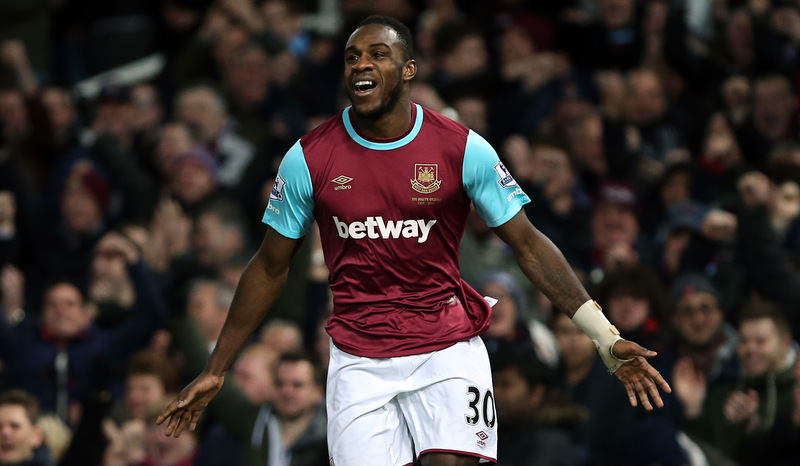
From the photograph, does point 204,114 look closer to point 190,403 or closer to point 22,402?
point 22,402

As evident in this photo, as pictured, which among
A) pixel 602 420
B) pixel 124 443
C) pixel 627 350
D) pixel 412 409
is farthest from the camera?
pixel 124 443

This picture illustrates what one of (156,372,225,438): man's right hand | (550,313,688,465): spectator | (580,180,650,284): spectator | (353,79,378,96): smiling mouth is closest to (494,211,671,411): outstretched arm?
(353,79,378,96): smiling mouth

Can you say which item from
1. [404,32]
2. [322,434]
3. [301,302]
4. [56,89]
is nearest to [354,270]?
[404,32]

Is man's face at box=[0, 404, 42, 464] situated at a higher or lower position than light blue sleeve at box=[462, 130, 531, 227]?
lower

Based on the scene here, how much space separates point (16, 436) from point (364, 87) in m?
3.85

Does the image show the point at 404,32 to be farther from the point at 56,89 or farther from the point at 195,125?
the point at 56,89

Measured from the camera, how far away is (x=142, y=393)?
8.20 metres

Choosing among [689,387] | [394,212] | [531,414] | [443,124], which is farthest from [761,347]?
[394,212]

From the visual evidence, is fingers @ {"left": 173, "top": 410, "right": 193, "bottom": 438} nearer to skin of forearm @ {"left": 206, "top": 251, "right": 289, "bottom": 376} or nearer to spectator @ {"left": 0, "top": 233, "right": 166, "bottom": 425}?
skin of forearm @ {"left": 206, "top": 251, "right": 289, "bottom": 376}

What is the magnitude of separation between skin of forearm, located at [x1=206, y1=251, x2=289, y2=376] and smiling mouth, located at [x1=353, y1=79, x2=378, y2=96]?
2.71 feet

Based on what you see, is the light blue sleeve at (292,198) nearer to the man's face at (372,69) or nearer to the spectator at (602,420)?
the man's face at (372,69)

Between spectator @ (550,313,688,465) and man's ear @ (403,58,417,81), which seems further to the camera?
spectator @ (550,313,688,465)

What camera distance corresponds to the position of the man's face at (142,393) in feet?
26.9

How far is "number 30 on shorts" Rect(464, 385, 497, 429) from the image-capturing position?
5176 millimetres
